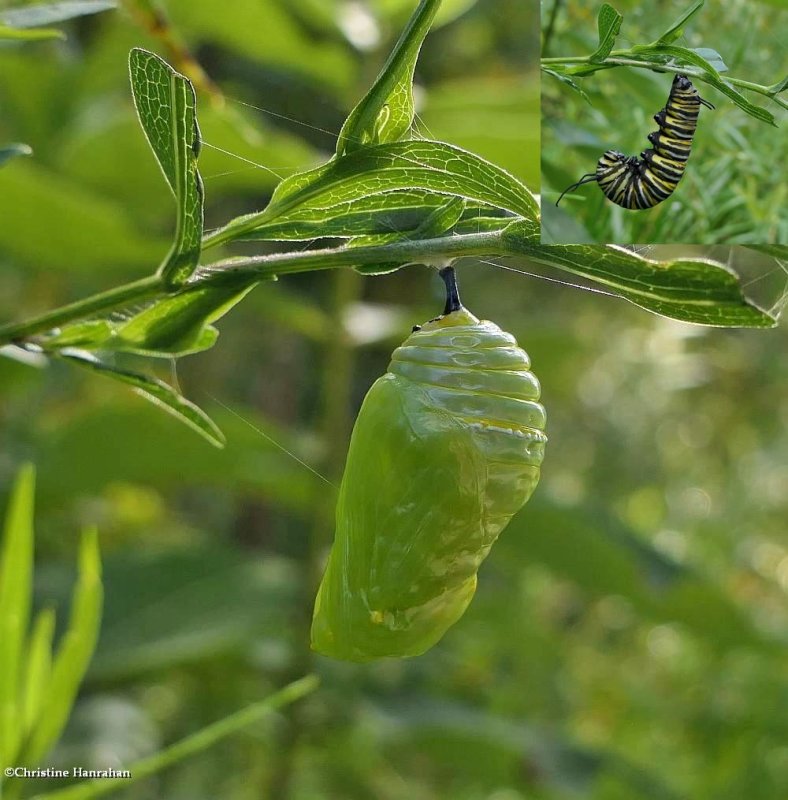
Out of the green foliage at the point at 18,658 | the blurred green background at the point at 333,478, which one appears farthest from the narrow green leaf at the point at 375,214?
the blurred green background at the point at 333,478

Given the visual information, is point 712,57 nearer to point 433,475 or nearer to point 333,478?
point 433,475

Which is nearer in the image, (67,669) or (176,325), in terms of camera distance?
(176,325)

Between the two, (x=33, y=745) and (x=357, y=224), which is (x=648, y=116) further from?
(x=33, y=745)

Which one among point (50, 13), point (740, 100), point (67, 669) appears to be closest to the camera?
point (740, 100)

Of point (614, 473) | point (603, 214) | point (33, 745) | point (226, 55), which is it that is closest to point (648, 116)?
point (603, 214)

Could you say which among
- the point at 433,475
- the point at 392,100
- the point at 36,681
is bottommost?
the point at 36,681

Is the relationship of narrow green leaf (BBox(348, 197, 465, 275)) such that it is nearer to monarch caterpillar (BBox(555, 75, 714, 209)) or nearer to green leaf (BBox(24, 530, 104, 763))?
monarch caterpillar (BBox(555, 75, 714, 209))

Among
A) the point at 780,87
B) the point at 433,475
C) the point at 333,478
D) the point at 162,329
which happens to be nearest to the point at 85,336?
the point at 162,329
